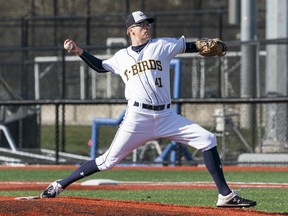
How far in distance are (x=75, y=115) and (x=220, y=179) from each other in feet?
43.6

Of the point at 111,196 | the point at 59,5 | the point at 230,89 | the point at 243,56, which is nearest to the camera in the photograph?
the point at 111,196

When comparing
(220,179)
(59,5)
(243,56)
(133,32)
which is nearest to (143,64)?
(133,32)

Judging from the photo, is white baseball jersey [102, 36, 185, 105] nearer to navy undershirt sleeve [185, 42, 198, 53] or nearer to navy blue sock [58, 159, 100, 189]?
navy undershirt sleeve [185, 42, 198, 53]

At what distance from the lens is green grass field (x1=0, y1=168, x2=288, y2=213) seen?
32.2 ft

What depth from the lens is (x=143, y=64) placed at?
28.6 ft

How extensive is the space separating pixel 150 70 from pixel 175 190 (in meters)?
3.08

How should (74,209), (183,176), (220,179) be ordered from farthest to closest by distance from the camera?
(183,176) → (220,179) → (74,209)

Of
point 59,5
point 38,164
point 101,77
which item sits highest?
point 59,5

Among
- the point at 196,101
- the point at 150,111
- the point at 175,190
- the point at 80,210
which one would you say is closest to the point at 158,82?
the point at 150,111

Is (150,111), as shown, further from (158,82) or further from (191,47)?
(191,47)

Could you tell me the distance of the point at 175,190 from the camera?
11.4m

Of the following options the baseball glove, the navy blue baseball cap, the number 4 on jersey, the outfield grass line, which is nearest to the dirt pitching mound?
the number 4 on jersey

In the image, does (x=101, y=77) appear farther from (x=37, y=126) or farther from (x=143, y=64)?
(x=143, y=64)

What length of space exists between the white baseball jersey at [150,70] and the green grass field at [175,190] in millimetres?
1370
